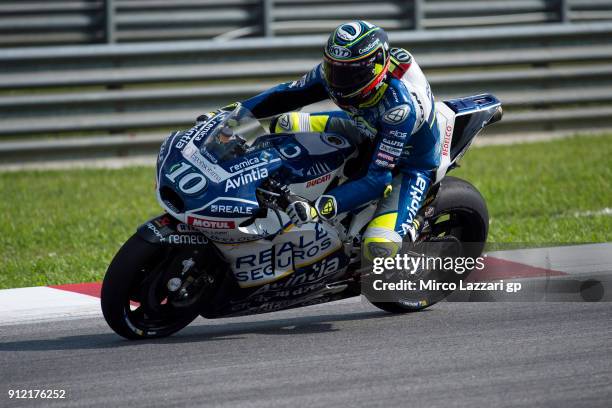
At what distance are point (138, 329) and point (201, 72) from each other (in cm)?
700

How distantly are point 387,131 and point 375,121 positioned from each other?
217 millimetres

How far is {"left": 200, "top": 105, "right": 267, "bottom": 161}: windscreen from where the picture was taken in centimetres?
577

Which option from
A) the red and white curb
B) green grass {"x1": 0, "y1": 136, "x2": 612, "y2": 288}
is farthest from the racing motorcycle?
green grass {"x1": 0, "y1": 136, "x2": 612, "y2": 288}

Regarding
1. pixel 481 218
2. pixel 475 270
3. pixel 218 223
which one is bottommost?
pixel 475 270

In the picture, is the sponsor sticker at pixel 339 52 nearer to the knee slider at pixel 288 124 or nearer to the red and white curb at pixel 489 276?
the knee slider at pixel 288 124

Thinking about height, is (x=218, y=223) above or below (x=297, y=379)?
above

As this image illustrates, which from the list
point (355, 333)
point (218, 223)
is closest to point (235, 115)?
point (218, 223)

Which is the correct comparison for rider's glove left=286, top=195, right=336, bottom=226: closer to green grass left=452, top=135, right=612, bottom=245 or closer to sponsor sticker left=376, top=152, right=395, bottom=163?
sponsor sticker left=376, top=152, right=395, bottom=163

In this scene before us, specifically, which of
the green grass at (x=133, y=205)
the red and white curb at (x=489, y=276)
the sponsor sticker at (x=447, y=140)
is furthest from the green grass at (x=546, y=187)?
the sponsor sticker at (x=447, y=140)

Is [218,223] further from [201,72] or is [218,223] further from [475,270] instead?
[201,72]

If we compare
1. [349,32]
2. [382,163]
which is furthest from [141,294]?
[349,32]

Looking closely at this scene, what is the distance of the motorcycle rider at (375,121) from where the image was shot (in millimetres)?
5816

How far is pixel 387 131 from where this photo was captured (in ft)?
19.2

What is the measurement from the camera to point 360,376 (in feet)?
16.8
